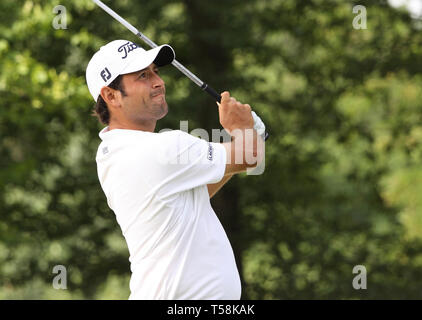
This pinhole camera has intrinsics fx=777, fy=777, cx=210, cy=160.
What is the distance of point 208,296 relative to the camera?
3170mm

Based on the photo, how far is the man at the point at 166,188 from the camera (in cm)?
315

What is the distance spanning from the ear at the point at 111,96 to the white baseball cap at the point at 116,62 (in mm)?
23

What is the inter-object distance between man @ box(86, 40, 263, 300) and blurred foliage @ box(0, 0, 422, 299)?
21.4ft

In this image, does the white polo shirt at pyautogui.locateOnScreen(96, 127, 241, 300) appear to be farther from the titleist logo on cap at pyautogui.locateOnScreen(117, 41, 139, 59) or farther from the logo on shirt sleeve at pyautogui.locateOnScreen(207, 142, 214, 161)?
the titleist logo on cap at pyautogui.locateOnScreen(117, 41, 139, 59)

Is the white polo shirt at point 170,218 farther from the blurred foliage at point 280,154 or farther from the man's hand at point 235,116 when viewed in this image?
the blurred foliage at point 280,154

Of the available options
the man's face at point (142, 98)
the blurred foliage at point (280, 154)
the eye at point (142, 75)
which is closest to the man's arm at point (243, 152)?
the man's face at point (142, 98)

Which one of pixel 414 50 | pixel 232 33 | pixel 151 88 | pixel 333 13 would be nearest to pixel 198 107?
pixel 232 33

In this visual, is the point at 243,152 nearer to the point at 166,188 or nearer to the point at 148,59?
the point at 166,188

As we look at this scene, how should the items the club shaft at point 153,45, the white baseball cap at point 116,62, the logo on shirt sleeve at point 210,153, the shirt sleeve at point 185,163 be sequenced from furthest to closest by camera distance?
1. the club shaft at point 153,45
2. the white baseball cap at point 116,62
3. the logo on shirt sleeve at point 210,153
4. the shirt sleeve at point 185,163

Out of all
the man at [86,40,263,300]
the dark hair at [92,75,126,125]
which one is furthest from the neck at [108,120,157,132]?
Answer: the dark hair at [92,75,126,125]

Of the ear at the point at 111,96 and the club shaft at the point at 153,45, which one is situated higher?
the club shaft at the point at 153,45

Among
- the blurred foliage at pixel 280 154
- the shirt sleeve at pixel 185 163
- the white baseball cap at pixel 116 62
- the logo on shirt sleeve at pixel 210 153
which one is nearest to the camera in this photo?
the shirt sleeve at pixel 185 163

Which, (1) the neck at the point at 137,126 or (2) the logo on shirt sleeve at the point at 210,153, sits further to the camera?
(1) the neck at the point at 137,126

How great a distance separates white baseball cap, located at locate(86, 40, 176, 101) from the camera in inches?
132
